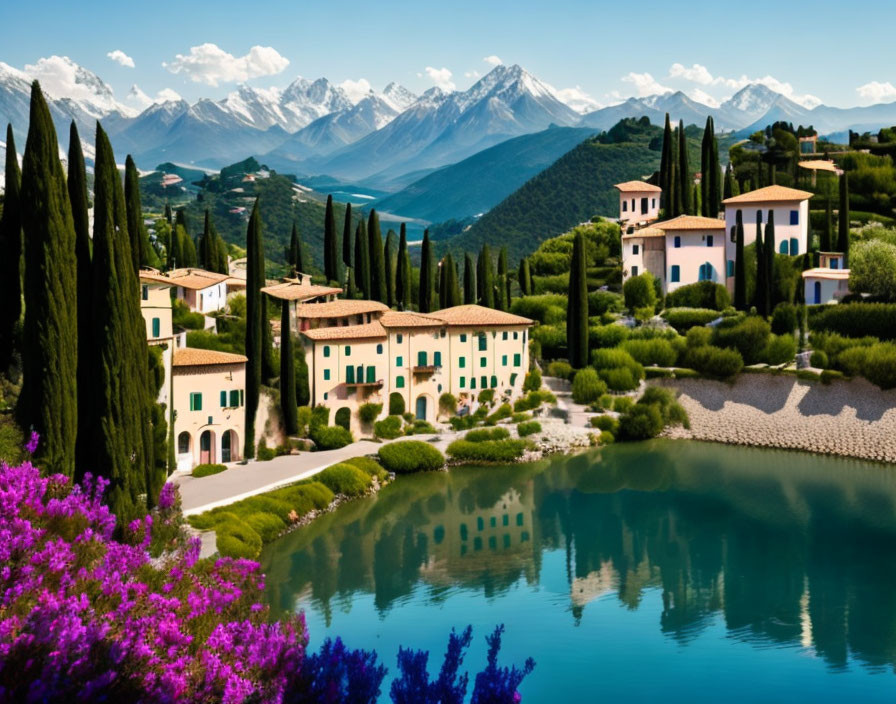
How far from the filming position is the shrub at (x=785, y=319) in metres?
46.8

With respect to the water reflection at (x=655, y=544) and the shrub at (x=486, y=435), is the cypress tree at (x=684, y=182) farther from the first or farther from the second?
the shrub at (x=486, y=435)

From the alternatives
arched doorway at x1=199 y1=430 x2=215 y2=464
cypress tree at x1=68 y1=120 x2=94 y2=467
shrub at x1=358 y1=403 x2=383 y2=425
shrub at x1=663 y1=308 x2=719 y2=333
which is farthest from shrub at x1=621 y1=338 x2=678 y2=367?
cypress tree at x1=68 y1=120 x2=94 y2=467

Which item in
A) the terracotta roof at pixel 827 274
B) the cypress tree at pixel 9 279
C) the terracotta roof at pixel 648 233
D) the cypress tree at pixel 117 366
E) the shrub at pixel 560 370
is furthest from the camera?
the terracotta roof at pixel 648 233

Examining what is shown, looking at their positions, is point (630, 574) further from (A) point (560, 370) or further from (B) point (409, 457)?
(A) point (560, 370)

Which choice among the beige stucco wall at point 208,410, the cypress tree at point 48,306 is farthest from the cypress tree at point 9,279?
the beige stucco wall at point 208,410

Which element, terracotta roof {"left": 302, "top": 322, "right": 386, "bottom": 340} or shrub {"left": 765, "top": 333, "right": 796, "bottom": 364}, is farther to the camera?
shrub {"left": 765, "top": 333, "right": 796, "bottom": 364}

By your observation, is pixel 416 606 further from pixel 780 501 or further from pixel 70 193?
pixel 780 501

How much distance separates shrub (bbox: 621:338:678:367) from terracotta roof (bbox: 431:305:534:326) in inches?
196

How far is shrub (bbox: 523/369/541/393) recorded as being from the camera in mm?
46219

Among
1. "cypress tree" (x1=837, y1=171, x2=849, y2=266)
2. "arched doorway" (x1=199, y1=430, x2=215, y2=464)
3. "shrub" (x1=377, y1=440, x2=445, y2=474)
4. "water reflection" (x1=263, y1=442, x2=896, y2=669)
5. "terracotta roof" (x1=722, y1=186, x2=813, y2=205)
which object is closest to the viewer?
"water reflection" (x1=263, y1=442, x2=896, y2=669)

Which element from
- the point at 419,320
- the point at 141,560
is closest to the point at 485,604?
the point at 141,560

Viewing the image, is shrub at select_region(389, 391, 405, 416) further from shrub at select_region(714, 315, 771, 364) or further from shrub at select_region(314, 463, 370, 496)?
shrub at select_region(714, 315, 771, 364)

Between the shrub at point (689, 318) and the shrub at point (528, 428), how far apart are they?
11.2 meters

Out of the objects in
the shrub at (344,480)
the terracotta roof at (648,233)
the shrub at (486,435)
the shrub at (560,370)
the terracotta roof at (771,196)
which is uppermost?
the terracotta roof at (771,196)
